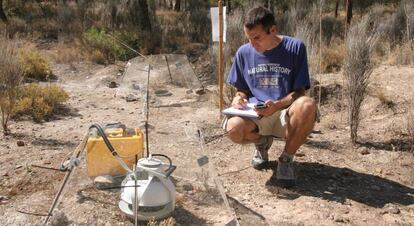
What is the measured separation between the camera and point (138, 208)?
2.46 metres

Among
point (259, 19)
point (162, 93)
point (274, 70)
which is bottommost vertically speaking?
point (162, 93)

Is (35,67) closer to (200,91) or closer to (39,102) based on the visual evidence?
(39,102)

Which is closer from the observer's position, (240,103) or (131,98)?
(240,103)

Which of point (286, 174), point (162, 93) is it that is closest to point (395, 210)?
point (286, 174)

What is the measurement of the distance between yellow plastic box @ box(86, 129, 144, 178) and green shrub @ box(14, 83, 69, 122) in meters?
2.12

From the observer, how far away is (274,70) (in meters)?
3.08

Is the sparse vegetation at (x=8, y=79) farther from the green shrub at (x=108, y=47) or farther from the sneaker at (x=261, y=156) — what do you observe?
the green shrub at (x=108, y=47)

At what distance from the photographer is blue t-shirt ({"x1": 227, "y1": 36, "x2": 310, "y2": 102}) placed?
9.86 ft

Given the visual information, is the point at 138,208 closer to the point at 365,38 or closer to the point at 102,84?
the point at 365,38

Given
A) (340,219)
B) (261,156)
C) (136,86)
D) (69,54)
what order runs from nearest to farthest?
1. (340,219)
2. (261,156)
3. (136,86)
4. (69,54)

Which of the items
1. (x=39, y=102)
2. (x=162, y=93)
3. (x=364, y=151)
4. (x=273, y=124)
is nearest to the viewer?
(x=273, y=124)

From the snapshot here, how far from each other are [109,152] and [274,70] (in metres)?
1.10

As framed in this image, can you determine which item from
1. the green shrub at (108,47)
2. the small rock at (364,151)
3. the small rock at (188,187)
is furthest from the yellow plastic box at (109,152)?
the green shrub at (108,47)

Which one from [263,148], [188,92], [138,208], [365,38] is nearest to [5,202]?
[138,208]
